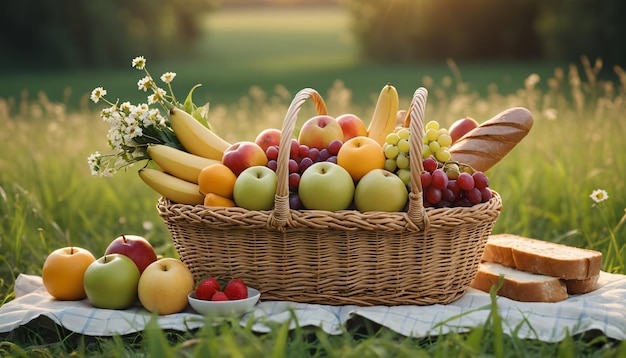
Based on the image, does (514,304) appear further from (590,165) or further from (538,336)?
(590,165)

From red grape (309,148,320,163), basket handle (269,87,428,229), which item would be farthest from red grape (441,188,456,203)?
red grape (309,148,320,163)

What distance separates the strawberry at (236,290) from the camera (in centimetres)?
299

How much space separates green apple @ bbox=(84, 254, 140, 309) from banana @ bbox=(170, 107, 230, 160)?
0.67m

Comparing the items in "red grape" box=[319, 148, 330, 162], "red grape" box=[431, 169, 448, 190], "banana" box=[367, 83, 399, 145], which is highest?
"banana" box=[367, 83, 399, 145]

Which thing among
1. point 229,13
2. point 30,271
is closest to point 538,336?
point 30,271

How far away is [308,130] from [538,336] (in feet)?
4.60

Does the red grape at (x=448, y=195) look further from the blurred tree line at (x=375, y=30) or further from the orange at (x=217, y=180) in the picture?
the blurred tree line at (x=375, y=30)

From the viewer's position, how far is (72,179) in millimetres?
5668

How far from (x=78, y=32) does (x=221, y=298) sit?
58.2 ft

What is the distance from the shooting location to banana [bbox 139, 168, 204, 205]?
10.9 ft

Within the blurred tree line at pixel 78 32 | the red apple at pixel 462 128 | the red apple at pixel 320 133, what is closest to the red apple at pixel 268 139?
the red apple at pixel 320 133

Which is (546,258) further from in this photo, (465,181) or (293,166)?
(293,166)

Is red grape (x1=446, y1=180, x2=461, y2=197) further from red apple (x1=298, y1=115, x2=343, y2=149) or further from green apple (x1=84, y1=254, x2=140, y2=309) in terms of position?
green apple (x1=84, y1=254, x2=140, y2=309)

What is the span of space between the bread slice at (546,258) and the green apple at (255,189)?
4.18ft
